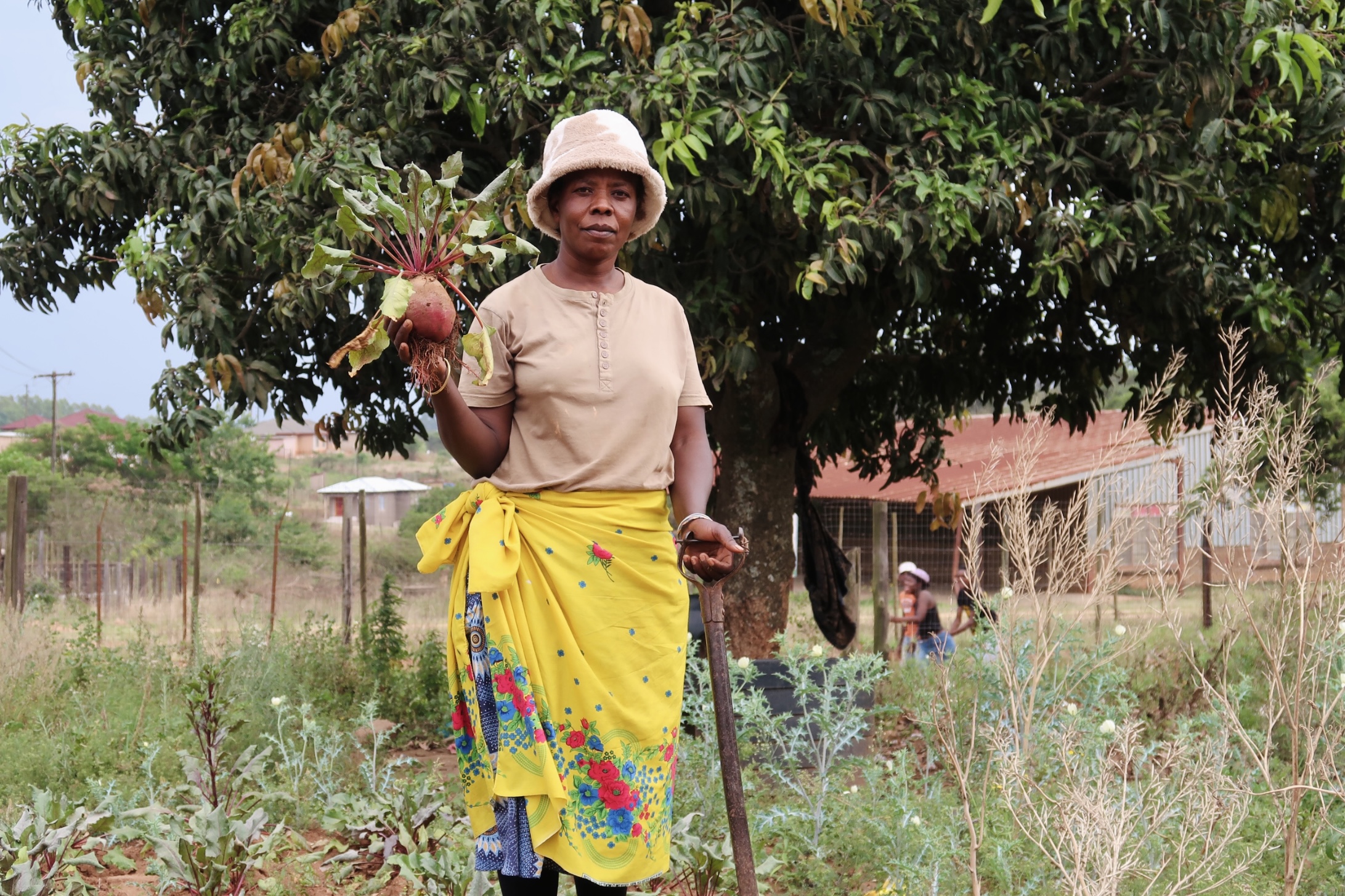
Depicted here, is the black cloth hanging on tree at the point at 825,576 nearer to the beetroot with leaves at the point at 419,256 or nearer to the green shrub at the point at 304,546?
the beetroot with leaves at the point at 419,256

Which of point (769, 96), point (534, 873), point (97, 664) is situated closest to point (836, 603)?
point (769, 96)

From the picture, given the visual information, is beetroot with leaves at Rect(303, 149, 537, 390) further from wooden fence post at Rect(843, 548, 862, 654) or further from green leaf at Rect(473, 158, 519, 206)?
wooden fence post at Rect(843, 548, 862, 654)

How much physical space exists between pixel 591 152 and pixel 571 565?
72 cm

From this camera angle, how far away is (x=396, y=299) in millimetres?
1731

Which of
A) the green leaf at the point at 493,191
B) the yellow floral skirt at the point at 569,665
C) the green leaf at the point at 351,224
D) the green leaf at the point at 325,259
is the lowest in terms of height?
the yellow floral skirt at the point at 569,665

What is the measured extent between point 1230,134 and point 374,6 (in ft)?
11.2

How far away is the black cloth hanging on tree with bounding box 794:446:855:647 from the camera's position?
6184 millimetres

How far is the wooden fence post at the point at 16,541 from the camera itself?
758 cm

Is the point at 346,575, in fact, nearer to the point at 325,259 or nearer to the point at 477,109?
the point at 477,109

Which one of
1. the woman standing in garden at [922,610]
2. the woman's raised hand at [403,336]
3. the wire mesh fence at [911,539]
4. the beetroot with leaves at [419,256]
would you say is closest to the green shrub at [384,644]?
the woman standing in garden at [922,610]

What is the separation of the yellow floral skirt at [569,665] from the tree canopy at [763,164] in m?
2.26

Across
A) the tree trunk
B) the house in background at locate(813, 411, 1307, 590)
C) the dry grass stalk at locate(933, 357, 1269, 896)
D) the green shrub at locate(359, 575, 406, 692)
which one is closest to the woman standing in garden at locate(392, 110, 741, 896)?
the dry grass stalk at locate(933, 357, 1269, 896)

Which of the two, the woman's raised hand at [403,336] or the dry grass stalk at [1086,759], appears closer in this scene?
the woman's raised hand at [403,336]

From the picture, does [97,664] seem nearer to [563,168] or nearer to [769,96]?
[769,96]
